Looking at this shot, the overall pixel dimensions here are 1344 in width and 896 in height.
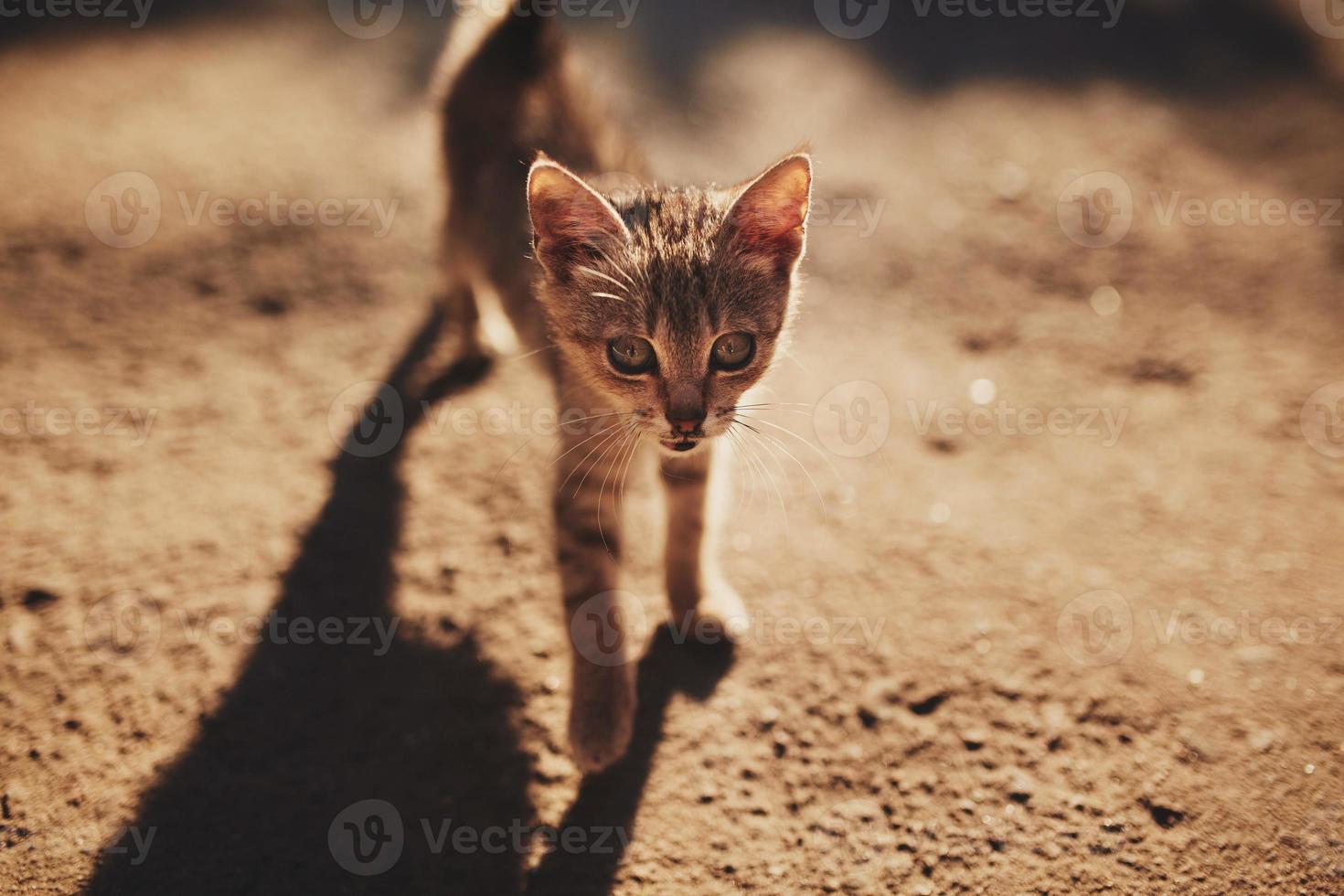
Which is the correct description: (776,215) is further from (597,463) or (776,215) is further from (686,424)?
(597,463)

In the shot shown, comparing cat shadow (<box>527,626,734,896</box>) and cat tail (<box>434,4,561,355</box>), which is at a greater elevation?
cat tail (<box>434,4,561,355</box>)

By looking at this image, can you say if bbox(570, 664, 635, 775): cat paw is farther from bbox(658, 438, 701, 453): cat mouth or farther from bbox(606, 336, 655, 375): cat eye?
bbox(606, 336, 655, 375): cat eye

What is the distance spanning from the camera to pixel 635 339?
1909 millimetres

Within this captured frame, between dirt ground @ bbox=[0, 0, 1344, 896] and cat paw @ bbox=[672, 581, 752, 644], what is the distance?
0.19ft

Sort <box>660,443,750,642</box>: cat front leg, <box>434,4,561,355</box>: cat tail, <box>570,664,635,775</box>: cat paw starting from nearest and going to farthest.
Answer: <box>570,664,635,775</box>: cat paw
<box>660,443,750,642</box>: cat front leg
<box>434,4,561,355</box>: cat tail

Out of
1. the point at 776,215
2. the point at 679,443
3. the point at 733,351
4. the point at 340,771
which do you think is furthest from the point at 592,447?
the point at 340,771

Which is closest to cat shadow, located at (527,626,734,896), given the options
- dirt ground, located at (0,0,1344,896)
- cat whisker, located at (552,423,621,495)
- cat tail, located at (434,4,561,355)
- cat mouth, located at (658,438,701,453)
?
dirt ground, located at (0,0,1344,896)

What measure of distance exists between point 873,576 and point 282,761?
185 cm

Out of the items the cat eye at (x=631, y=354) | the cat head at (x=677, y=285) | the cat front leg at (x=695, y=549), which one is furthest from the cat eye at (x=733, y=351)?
the cat front leg at (x=695, y=549)

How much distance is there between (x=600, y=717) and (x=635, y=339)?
101 cm

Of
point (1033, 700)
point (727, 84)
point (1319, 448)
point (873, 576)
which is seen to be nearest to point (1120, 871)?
point (1033, 700)

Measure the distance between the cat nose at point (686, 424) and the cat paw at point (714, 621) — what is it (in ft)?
A: 2.37

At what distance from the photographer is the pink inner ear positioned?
179cm

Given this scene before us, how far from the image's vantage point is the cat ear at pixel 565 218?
1.74 meters
